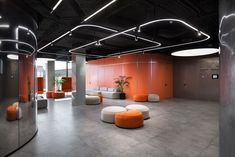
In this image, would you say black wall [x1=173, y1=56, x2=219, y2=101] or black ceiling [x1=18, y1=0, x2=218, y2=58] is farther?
black wall [x1=173, y1=56, x2=219, y2=101]

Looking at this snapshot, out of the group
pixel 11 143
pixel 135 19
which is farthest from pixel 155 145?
pixel 135 19

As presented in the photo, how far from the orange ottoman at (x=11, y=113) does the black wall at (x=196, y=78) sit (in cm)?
1229

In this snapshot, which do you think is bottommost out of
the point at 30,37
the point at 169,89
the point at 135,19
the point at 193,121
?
the point at 193,121

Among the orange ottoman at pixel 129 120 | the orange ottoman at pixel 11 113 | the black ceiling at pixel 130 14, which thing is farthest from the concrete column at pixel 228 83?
the orange ottoman at pixel 11 113

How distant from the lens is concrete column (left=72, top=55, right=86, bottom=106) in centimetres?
886

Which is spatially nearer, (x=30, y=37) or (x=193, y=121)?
(x=30, y=37)

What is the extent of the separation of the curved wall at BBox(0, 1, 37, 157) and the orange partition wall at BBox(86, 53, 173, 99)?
8591mm

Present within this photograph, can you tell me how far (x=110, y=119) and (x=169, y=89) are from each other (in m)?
8.90

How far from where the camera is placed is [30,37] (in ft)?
13.0

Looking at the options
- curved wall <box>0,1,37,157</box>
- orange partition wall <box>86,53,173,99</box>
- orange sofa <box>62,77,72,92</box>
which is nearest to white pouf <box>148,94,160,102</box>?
orange partition wall <box>86,53,173,99</box>

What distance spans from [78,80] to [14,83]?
550 centimetres

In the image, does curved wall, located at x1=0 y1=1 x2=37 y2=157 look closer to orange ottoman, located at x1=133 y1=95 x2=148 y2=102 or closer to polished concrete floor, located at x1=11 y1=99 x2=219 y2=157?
polished concrete floor, located at x1=11 y1=99 x2=219 y2=157

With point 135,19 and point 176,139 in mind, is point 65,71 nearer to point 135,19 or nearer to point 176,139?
point 135,19

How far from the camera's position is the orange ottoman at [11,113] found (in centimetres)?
324
